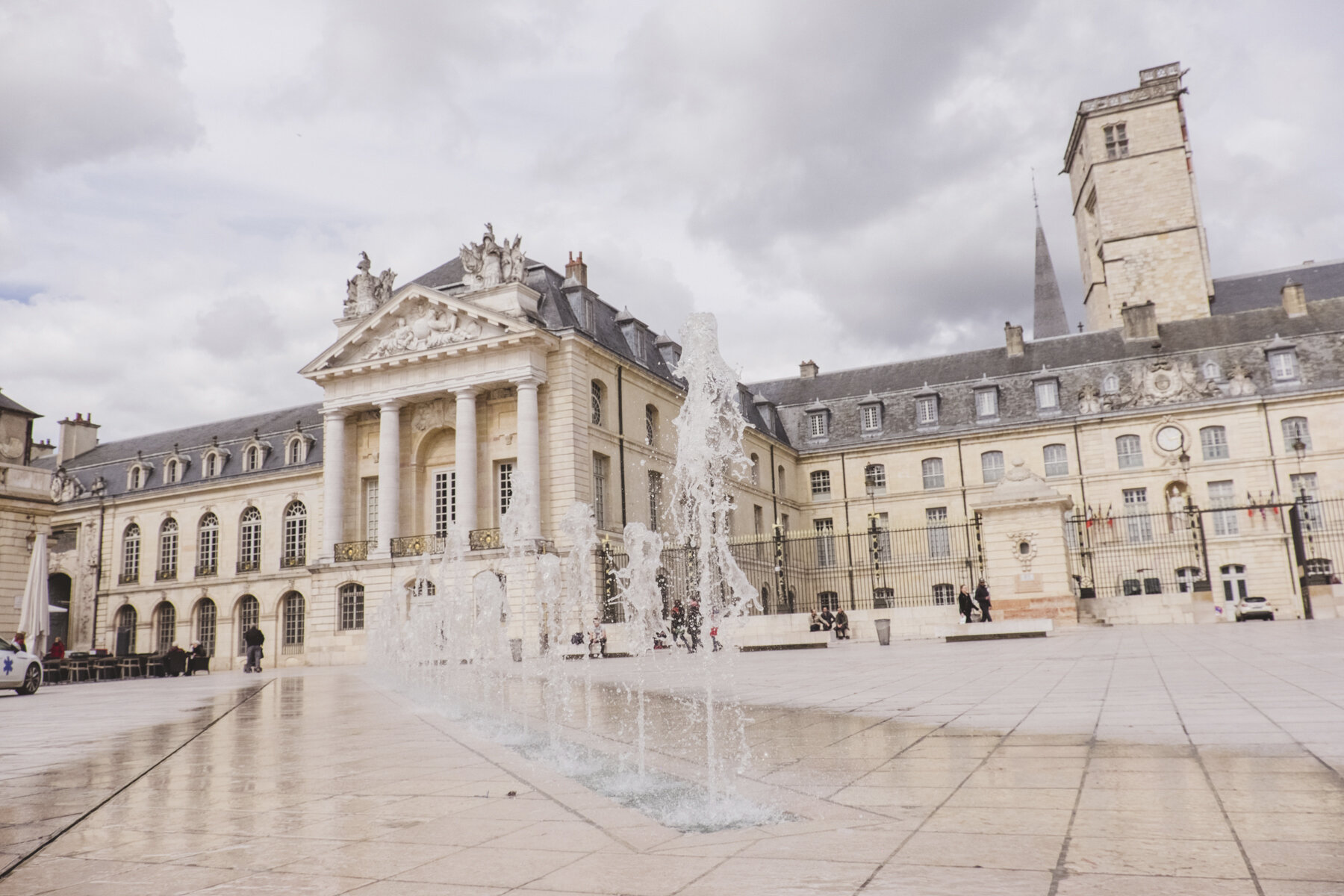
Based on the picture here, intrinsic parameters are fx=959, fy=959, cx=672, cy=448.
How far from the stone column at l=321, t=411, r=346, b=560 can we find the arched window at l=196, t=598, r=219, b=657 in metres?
12.1

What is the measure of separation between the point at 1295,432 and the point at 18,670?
143 ft

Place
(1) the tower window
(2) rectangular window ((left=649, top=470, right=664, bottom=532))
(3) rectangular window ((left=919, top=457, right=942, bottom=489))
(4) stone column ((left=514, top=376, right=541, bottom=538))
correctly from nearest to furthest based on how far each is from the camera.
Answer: (4) stone column ((left=514, top=376, right=541, bottom=538)) → (2) rectangular window ((left=649, top=470, right=664, bottom=532)) → (3) rectangular window ((left=919, top=457, right=942, bottom=489)) → (1) the tower window

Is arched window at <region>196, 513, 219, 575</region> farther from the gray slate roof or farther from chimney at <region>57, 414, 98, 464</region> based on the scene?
the gray slate roof

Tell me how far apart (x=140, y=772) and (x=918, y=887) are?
5.42 m

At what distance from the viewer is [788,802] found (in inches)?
170

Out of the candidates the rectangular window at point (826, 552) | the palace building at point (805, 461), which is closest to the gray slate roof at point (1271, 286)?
the palace building at point (805, 461)

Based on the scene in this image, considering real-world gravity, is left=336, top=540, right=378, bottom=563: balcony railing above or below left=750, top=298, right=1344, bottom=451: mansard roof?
below

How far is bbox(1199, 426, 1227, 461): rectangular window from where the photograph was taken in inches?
1593

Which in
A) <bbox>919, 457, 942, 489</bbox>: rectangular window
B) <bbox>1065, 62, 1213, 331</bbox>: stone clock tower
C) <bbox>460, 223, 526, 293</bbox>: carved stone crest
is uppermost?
<bbox>1065, 62, 1213, 331</bbox>: stone clock tower

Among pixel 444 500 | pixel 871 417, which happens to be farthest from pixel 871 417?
pixel 444 500

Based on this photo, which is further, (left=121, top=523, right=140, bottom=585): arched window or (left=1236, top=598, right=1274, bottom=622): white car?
(left=121, top=523, right=140, bottom=585): arched window

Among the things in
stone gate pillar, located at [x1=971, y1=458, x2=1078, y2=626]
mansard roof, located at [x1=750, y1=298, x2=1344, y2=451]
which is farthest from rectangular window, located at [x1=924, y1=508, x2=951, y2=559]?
stone gate pillar, located at [x1=971, y1=458, x2=1078, y2=626]

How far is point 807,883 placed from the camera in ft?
9.74

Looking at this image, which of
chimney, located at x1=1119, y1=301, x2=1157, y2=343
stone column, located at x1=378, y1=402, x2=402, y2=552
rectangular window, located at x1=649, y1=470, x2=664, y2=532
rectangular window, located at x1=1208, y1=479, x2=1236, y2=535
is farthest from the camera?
chimney, located at x1=1119, y1=301, x2=1157, y2=343
